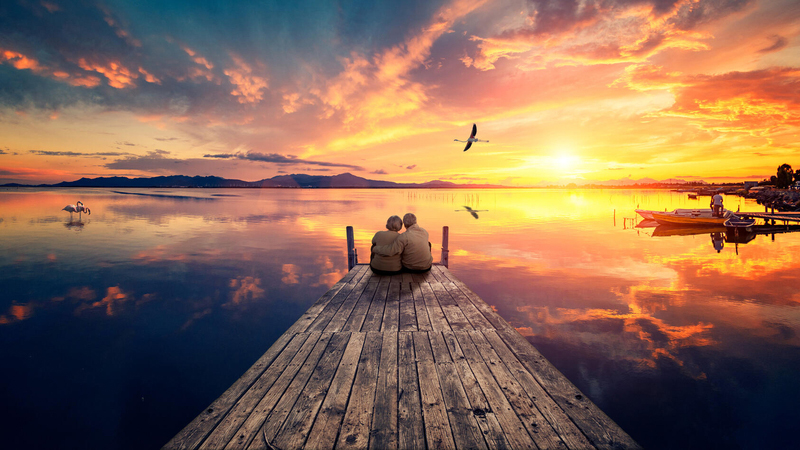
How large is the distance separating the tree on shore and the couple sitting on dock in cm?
13335

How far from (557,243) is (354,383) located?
72.1 feet

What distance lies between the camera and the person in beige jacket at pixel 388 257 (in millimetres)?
9055

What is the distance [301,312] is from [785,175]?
446 ft

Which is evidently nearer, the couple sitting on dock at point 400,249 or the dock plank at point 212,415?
the dock plank at point 212,415

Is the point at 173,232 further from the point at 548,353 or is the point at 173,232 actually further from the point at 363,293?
the point at 548,353

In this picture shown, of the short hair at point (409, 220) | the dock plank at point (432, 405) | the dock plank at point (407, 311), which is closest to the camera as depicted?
the dock plank at point (432, 405)

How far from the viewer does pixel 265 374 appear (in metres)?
4.13

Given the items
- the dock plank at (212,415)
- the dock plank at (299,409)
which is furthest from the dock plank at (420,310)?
the dock plank at (212,415)

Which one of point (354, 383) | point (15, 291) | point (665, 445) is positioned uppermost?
point (354, 383)

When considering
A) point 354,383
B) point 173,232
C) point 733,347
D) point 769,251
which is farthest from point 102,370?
point 769,251

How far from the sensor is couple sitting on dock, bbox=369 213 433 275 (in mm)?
9125

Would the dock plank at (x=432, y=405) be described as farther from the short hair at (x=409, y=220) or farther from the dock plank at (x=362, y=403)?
the short hair at (x=409, y=220)

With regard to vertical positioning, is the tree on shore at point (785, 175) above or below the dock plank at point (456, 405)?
above

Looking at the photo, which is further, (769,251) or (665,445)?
(769,251)
